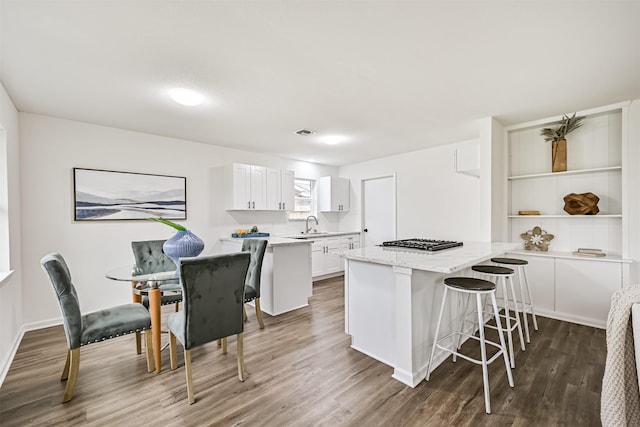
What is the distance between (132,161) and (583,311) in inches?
229

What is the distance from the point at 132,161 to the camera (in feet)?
12.5

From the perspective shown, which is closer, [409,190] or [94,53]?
[94,53]

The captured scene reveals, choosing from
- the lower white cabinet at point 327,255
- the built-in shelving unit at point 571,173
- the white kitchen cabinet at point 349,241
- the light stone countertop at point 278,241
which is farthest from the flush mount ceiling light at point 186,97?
the built-in shelving unit at point 571,173

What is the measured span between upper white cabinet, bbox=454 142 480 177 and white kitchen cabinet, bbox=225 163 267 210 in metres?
3.06

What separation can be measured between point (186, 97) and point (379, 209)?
4.27 meters

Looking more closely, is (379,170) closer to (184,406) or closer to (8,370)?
(184,406)

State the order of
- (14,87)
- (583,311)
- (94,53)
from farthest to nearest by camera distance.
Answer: (583,311)
(14,87)
(94,53)

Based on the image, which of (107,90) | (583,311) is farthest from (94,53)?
(583,311)

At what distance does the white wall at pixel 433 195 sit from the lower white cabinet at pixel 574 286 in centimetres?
112

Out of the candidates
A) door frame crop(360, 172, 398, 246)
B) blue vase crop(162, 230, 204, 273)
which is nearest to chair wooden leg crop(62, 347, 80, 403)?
blue vase crop(162, 230, 204, 273)

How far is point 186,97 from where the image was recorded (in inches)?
105

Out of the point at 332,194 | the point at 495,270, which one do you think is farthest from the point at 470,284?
the point at 332,194

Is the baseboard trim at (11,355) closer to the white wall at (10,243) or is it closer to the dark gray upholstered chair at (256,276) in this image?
the white wall at (10,243)

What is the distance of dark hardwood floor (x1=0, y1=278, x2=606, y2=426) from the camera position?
1.74m
